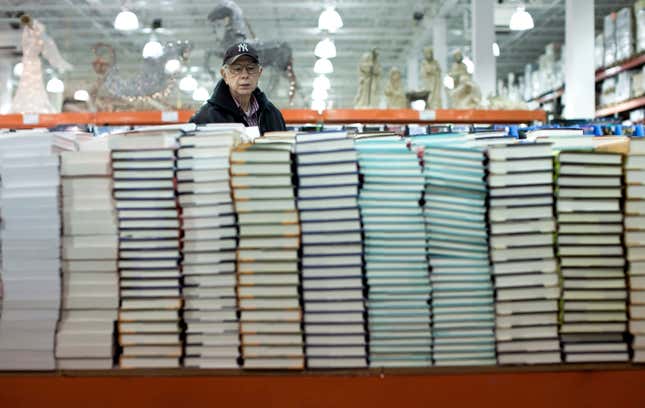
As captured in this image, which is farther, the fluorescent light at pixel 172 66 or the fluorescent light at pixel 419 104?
the fluorescent light at pixel 419 104

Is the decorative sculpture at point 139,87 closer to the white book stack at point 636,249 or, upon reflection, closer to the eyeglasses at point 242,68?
the eyeglasses at point 242,68

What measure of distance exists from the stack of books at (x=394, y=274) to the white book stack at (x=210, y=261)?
0.43 m

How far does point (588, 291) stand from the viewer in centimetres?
215

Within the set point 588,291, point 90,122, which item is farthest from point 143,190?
point 90,122

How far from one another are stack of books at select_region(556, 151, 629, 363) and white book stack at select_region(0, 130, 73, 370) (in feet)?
5.32

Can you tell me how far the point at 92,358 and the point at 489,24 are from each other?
27.9ft

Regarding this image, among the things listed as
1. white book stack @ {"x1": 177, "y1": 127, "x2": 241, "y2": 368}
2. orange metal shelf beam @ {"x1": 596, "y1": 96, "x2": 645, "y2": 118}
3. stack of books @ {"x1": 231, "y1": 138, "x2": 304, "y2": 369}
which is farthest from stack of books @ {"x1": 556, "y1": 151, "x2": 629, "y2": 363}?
orange metal shelf beam @ {"x1": 596, "y1": 96, "x2": 645, "y2": 118}

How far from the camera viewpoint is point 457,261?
2.14 meters

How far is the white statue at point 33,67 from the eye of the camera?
22.6 ft

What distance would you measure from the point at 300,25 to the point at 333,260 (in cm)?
1415

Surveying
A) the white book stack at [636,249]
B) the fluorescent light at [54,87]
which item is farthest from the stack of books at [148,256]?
the fluorescent light at [54,87]

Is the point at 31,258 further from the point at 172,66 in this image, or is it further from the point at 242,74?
the point at 172,66

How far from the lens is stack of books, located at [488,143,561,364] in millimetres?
2141

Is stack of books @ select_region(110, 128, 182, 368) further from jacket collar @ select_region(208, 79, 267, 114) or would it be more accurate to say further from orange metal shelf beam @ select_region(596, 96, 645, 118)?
orange metal shelf beam @ select_region(596, 96, 645, 118)
